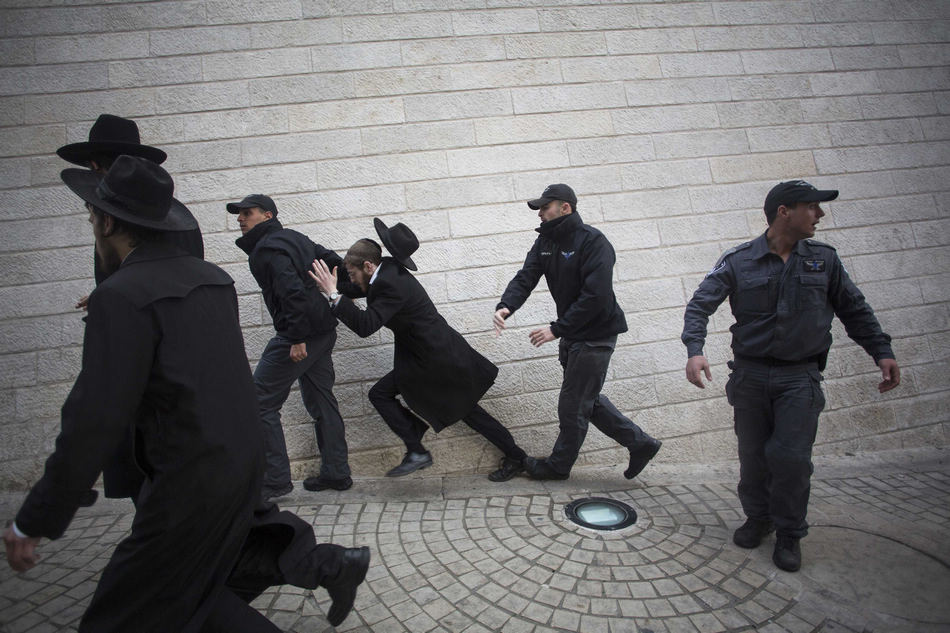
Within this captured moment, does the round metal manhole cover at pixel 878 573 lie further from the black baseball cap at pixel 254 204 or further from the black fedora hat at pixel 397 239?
the black baseball cap at pixel 254 204

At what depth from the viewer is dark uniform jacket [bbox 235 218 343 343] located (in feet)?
11.4

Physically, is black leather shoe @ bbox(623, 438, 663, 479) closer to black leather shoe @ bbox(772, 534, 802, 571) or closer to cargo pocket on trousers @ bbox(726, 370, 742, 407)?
cargo pocket on trousers @ bbox(726, 370, 742, 407)

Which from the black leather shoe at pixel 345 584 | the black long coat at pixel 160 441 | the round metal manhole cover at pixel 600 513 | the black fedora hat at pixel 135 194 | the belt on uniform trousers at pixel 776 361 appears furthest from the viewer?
the round metal manhole cover at pixel 600 513

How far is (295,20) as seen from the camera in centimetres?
448

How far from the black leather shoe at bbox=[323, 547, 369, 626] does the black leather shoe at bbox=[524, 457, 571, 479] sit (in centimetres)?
207

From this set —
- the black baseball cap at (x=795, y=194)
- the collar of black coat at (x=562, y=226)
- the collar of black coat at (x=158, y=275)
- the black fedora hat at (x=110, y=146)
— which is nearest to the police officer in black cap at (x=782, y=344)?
the black baseball cap at (x=795, y=194)

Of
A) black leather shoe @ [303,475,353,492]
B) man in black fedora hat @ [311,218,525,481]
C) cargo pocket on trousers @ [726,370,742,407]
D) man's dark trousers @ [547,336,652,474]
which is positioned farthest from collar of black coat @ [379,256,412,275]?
cargo pocket on trousers @ [726,370,742,407]

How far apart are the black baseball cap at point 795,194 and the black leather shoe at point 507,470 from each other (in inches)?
98.3

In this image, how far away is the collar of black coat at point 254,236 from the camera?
359 cm

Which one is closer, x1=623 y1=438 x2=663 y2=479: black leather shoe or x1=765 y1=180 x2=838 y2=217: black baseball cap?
x1=765 y1=180 x2=838 y2=217: black baseball cap

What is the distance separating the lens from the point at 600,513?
3.38 metres

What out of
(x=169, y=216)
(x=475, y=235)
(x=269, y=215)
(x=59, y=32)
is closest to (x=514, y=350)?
(x=475, y=235)

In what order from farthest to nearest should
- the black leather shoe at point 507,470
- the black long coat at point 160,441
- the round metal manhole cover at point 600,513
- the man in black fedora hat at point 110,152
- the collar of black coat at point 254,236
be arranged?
the black leather shoe at point 507,470 < the collar of black coat at point 254,236 < the round metal manhole cover at point 600,513 < the man in black fedora hat at point 110,152 < the black long coat at point 160,441

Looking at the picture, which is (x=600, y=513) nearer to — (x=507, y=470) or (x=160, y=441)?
(x=507, y=470)
